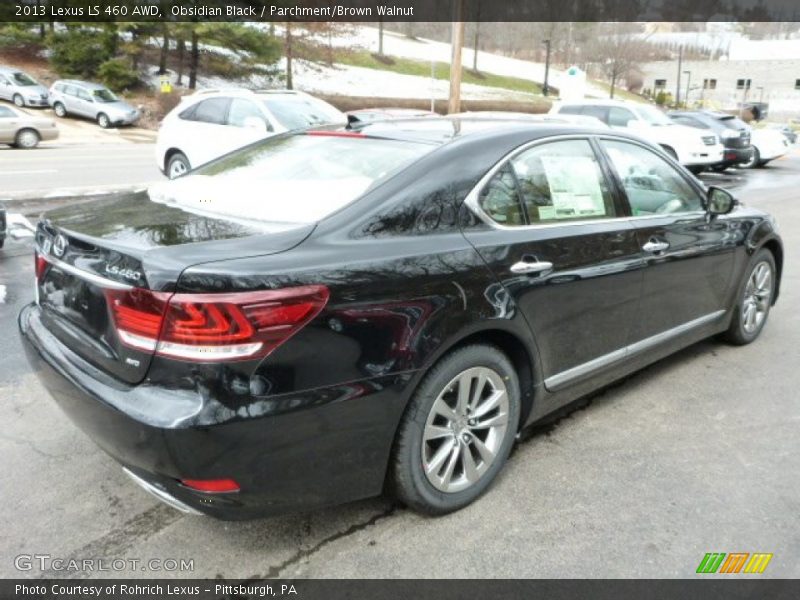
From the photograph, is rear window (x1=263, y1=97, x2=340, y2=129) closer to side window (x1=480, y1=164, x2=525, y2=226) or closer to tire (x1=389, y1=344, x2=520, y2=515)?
side window (x1=480, y1=164, x2=525, y2=226)

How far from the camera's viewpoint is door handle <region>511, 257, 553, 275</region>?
291cm

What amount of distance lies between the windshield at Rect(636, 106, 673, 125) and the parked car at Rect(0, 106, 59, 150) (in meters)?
16.7

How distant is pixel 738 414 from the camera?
12.6 feet

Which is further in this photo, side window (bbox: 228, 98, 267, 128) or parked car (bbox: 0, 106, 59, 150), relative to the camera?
parked car (bbox: 0, 106, 59, 150)

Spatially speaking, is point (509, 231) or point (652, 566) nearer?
point (652, 566)

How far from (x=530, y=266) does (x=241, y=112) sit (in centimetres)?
925

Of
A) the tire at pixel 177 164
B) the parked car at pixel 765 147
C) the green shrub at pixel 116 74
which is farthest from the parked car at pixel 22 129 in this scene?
the parked car at pixel 765 147

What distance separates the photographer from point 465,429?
2846mm

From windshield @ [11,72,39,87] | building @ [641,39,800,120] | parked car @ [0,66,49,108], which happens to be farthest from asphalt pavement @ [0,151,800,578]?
building @ [641,39,800,120]

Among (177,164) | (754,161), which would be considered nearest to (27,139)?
(177,164)

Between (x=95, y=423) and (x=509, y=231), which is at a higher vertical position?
(x=509, y=231)
